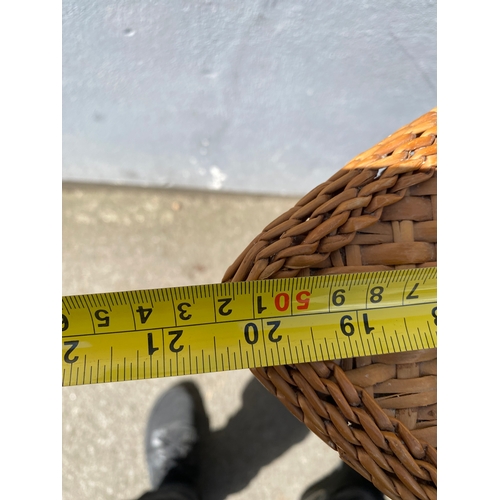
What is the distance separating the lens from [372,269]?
22.1 inches

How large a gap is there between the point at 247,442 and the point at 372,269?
0.85m

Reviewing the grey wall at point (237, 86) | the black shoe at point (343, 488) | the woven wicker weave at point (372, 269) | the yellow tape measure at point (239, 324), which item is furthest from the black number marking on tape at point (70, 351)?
the black shoe at point (343, 488)

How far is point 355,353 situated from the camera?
54 centimetres

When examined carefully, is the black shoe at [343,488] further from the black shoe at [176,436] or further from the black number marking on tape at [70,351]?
the black number marking on tape at [70,351]

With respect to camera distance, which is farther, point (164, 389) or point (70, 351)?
A: point (164, 389)

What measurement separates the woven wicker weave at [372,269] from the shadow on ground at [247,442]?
0.66 meters

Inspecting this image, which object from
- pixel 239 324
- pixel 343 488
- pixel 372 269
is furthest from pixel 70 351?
pixel 343 488

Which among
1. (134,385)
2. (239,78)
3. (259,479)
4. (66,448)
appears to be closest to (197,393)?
(134,385)

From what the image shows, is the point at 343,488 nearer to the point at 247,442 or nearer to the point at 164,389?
the point at 247,442

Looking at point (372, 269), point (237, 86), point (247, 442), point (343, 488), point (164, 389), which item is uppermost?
point (237, 86)

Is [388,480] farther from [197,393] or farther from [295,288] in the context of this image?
[197,393]

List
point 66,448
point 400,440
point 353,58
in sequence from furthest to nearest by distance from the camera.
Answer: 1. point 66,448
2. point 353,58
3. point 400,440

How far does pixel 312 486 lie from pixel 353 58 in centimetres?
121

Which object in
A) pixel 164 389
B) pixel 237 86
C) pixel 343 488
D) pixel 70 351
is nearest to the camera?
pixel 70 351
